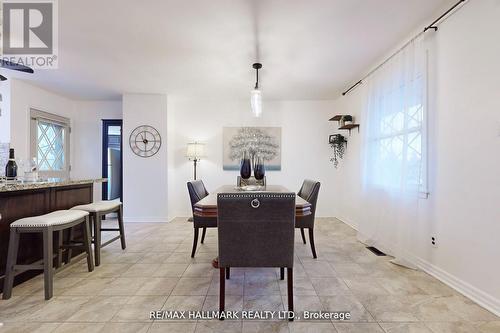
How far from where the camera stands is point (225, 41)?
2516 mm

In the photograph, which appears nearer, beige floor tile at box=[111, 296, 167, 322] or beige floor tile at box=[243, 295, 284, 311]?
beige floor tile at box=[111, 296, 167, 322]

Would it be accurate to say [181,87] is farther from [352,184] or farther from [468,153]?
[468,153]

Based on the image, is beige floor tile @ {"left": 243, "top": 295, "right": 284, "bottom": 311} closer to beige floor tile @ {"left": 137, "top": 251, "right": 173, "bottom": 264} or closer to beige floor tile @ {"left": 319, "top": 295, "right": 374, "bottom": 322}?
beige floor tile @ {"left": 319, "top": 295, "right": 374, "bottom": 322}

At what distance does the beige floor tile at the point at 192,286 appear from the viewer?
1941mm

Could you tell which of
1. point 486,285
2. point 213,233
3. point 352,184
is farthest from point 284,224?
point 352,184

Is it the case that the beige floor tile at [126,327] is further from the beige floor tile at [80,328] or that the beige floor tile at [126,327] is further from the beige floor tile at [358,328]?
the beige floor tile at [358,328]

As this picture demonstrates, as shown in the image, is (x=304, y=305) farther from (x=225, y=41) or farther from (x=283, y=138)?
(x=283, y=138)

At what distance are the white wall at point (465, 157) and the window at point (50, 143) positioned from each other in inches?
226

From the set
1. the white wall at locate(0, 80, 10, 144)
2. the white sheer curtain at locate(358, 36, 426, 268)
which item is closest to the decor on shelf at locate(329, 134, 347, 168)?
the white sheer curtain at locate(358, 36, 426, 268)

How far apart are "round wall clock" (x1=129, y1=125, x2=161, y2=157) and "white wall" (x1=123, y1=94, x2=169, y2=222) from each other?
2.7 inches

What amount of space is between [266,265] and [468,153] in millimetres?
1848

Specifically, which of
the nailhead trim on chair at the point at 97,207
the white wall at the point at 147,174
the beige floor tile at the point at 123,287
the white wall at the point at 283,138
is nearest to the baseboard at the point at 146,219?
the white wall at the point at 147,174

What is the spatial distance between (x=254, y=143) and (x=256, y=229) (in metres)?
3.31

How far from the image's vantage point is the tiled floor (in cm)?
153
